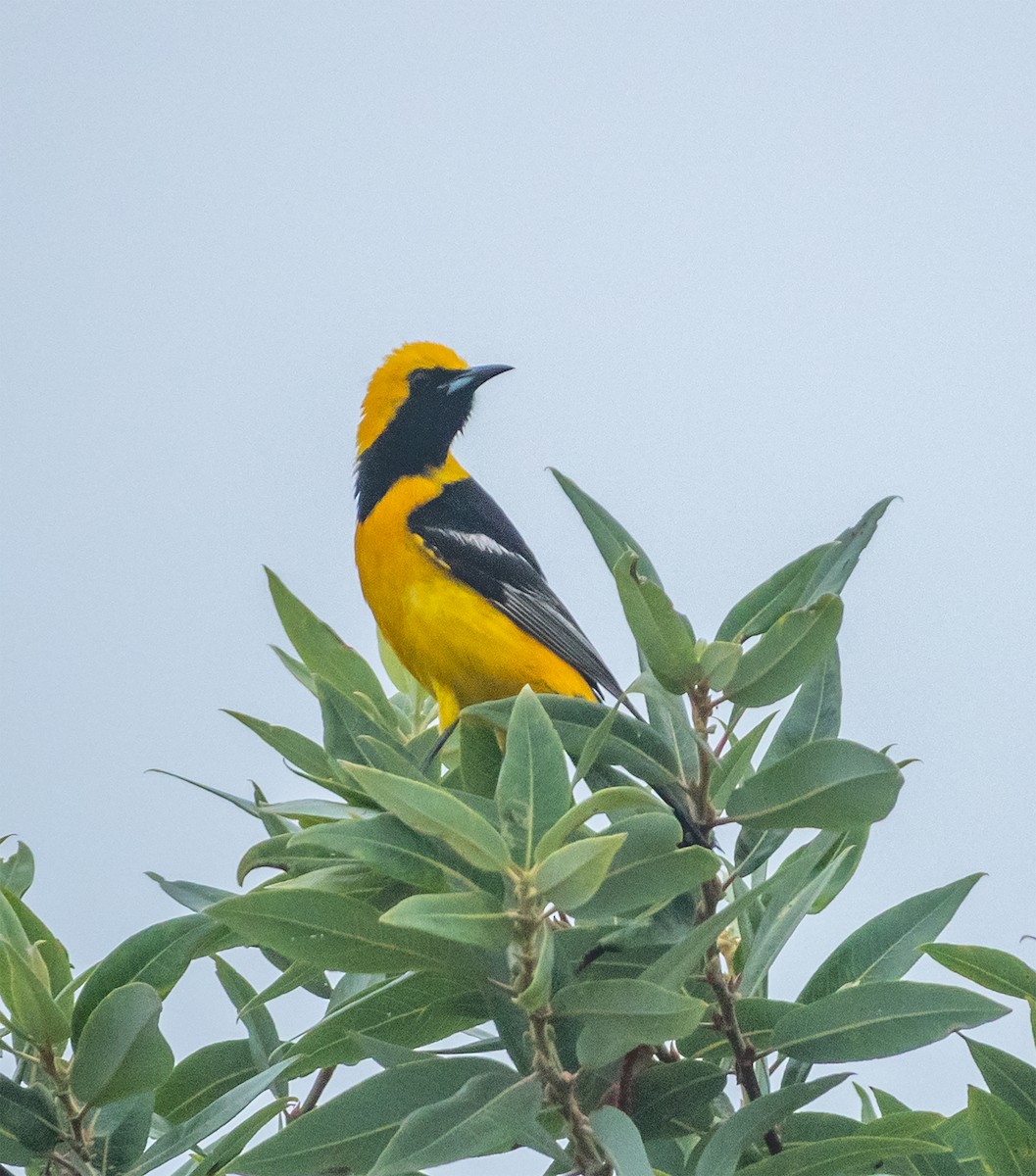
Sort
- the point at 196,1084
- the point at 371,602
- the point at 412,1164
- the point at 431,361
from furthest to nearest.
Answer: the point at 431,361 < the point at 371,602 < the point at 196,1084 < the point at 412,1164

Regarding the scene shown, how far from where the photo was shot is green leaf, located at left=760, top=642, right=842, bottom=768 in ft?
6.09

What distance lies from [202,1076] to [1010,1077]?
3.47 feet

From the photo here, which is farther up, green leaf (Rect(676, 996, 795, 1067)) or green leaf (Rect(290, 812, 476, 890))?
green leaf (Rect(290, 812, 476, 890))

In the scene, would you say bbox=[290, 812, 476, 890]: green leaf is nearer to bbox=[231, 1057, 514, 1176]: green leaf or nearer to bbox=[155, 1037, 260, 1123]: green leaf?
Answer: bbox=[231, 1057, 514, 1176]: green leaf

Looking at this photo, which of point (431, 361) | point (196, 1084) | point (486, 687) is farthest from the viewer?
point (431, 361)

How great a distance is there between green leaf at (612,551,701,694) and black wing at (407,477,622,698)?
6.12 ft

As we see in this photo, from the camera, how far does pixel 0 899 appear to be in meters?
1.72

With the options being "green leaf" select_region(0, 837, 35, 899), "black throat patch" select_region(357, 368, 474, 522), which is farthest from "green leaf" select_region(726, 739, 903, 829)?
"black throat patch" select_region(357, 368, 474, 522)

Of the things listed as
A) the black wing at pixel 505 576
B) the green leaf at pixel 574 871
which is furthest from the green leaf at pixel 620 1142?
the black wing at pixel 505 576

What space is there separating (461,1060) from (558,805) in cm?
33

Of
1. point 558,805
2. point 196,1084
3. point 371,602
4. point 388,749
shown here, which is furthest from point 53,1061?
point 371,602

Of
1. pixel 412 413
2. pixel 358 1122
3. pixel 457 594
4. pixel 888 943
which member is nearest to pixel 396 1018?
pixel 358 1122

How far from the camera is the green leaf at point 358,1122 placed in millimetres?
1524

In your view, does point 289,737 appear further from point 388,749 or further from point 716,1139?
point 716,1139
